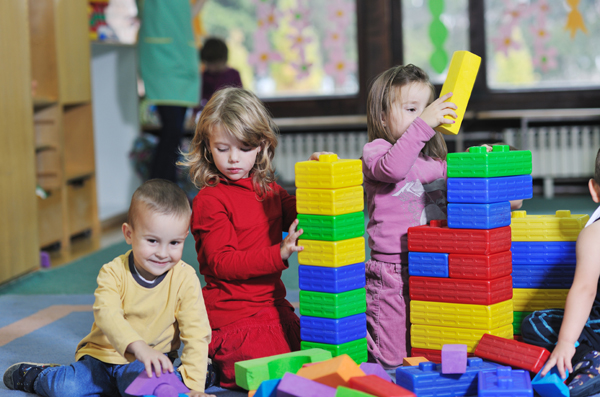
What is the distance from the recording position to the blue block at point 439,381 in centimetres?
133

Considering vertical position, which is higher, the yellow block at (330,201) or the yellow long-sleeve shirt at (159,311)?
the yellow block at (330,201)

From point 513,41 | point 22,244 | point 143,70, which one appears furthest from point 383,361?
point 513,41

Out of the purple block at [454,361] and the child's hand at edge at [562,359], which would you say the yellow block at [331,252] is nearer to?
the purple block at [454,361]

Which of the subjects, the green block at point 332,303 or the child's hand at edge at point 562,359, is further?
the green block at point 332,303


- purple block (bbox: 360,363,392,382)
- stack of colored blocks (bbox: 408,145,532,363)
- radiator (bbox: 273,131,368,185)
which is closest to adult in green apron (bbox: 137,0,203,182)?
radiator (bbox: 273,131,368,185)

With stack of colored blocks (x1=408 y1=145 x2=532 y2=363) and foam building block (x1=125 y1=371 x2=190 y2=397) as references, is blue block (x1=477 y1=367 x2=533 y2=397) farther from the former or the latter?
foam building block (x1=125 y1=371 x2=190 y2=397)

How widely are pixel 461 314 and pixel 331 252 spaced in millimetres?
343

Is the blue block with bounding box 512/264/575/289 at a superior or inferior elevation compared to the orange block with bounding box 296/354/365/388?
superior

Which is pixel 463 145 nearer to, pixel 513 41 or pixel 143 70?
pixel 513 41

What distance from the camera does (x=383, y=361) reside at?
167 cm

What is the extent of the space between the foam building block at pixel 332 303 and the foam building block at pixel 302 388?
0.23 metres

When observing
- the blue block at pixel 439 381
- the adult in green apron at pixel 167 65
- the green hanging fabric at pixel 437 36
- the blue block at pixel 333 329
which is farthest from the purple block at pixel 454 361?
the green hanging fabric at pixel 437 36

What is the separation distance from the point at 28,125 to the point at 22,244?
50 centimetres

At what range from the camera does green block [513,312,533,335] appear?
5.48 ft
